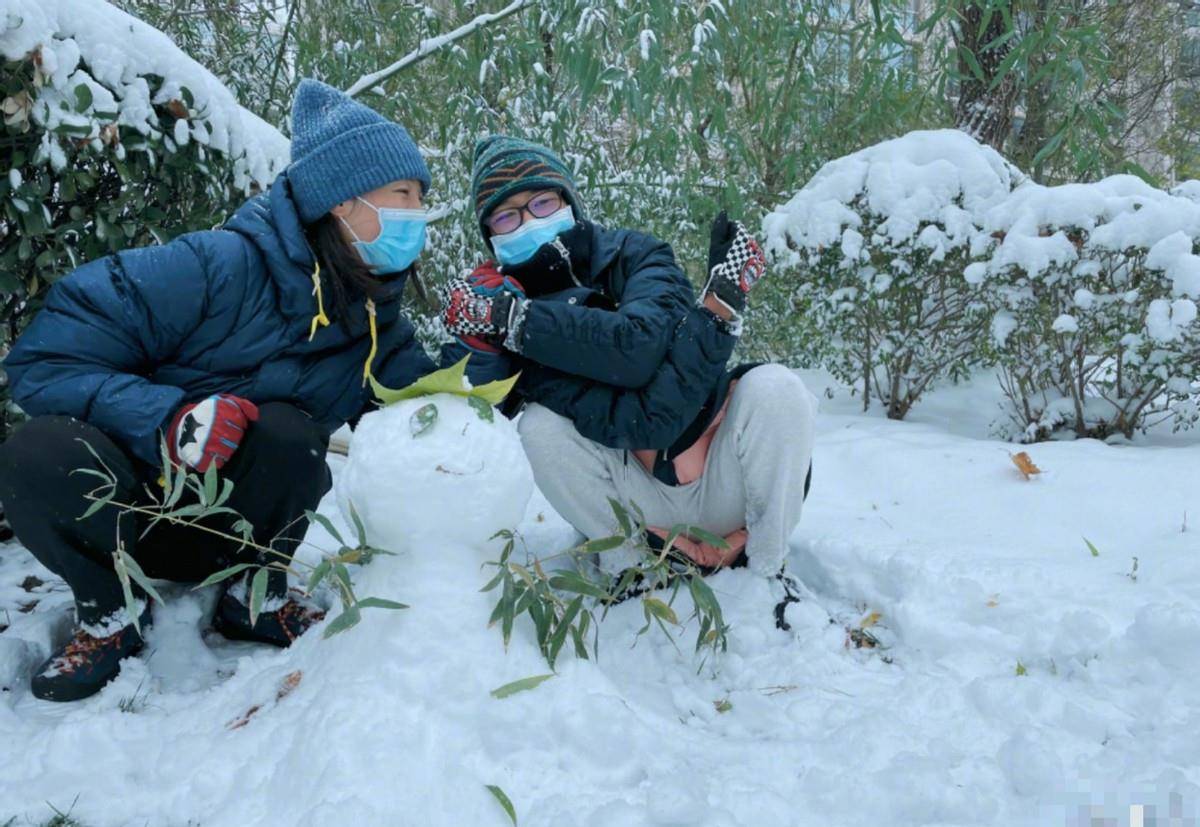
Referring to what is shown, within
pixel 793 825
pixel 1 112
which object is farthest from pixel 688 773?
pixel 1 112

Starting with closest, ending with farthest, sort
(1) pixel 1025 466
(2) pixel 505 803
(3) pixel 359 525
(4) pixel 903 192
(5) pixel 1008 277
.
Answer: (2) pixel 505 803 < (3) pixel 359 525 < (1) pixel 1025 466 < (5) pixel 1008 277 < (4) pixel 903 192

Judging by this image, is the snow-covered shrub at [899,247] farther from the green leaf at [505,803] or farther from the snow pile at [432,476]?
the green leaf at [505,803]

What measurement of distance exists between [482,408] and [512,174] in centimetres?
73

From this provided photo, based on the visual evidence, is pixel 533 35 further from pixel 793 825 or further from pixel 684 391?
pixel 793 825

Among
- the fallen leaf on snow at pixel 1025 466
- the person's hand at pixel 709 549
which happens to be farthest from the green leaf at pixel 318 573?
the fallen leaf on snow at pixel 1025 466

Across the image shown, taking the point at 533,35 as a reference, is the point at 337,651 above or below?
below

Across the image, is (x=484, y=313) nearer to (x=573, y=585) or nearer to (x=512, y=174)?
(x=512, y=174)

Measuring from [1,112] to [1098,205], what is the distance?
3488mm

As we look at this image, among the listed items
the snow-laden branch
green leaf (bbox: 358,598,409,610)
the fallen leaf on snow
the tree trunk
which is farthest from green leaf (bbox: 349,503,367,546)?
the tree trunk

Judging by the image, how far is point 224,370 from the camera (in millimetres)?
1980

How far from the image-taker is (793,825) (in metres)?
1.27

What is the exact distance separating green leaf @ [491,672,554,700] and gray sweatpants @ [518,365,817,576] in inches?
28.9

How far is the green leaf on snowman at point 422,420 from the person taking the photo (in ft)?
5.29

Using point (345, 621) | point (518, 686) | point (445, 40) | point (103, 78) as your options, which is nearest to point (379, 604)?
point (345, 621)
